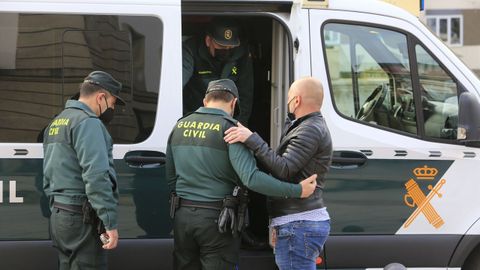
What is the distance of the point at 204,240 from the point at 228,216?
7.5 inches

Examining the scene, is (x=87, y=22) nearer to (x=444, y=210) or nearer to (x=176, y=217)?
(x=176, y=217)

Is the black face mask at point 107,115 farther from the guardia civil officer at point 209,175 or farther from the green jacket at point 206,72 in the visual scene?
the green jacket at point 206,72

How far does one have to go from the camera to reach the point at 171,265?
4168 millimetres

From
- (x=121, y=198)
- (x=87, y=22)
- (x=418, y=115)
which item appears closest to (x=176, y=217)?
(x=121, y=198)

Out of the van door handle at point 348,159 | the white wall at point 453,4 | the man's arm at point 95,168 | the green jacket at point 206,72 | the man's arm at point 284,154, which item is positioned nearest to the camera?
the man's arm at point 95,168

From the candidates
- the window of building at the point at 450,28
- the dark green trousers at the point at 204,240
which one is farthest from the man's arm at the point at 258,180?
the window of building at the point at 450,28

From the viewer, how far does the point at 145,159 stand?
13.3 feet

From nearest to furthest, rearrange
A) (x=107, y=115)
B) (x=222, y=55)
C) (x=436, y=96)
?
(x=107, y=115) < (x=436, y=96) < (x=222, y=55)

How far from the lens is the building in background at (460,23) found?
23.5 m

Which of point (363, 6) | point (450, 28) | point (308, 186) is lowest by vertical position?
point (308, 186)

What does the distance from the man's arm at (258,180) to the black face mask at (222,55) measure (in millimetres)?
1498

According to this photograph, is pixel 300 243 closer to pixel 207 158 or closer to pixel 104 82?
pixel 207 158

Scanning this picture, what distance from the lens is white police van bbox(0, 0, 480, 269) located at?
3.98 meters

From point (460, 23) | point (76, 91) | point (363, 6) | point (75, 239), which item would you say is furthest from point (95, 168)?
point (460, 23)
